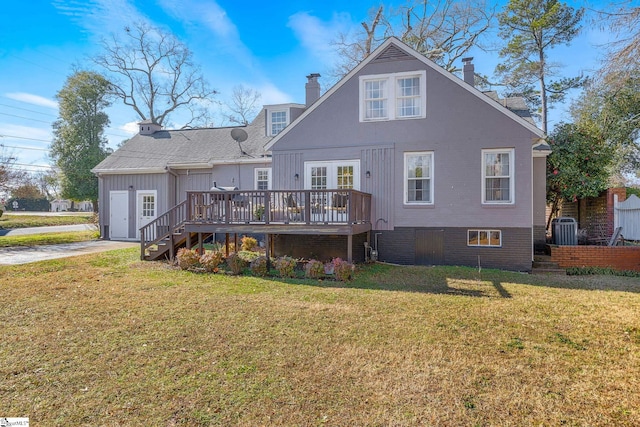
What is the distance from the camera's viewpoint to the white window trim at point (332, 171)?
37.2ft

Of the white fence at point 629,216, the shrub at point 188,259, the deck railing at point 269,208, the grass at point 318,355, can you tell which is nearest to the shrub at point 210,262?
the shrub at point 188,259

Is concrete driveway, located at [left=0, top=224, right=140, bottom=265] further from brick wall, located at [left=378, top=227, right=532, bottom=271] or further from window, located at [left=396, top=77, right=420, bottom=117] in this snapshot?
window, located at [left=396, top=77, right=420, bottom=117]

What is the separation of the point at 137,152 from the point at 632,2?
18.3m

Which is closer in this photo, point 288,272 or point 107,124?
point 288,272

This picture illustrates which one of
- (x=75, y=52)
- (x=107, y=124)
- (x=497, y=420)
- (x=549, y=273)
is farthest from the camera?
(x=107, y=124)

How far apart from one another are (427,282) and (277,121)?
9.89 meters

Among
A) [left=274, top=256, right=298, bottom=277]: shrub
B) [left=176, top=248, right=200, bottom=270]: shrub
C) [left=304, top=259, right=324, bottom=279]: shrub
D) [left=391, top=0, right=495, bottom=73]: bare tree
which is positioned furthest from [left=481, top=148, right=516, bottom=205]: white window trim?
[left=391, top=0, right=495, bottom=73]: bare tree

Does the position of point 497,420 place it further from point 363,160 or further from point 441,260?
point 363,160

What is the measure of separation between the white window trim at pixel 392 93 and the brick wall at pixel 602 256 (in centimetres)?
585

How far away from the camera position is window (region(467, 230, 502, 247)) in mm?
10410

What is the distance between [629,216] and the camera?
1138 centimetres

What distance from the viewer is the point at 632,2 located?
18.8 ft

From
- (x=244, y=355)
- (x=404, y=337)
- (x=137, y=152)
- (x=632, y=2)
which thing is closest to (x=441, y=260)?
(x=404, y=337)

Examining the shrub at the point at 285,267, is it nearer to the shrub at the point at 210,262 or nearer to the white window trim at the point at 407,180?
the shrub at the point at 210,262
